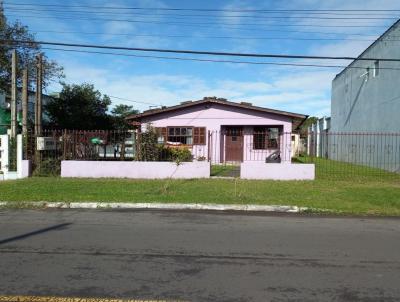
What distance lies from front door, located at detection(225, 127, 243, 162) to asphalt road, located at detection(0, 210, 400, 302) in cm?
1799

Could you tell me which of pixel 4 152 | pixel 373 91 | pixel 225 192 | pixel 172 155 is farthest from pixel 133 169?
pixel 373 91

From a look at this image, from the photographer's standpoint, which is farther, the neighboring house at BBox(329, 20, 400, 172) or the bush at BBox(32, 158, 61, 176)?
the neighboring house at BBox(329, 20, 400, 172)

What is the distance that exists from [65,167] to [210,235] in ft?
38.0

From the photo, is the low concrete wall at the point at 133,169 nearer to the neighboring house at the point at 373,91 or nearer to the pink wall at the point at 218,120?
the pink wall at the point at 218,120

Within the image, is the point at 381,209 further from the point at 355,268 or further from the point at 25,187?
the point at 25,187

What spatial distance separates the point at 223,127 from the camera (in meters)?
28.5

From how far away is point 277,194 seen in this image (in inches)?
544

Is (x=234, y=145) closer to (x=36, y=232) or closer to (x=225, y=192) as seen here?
(x=225, y=192)

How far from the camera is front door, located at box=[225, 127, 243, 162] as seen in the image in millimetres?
28188

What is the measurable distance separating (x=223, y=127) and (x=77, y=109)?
1259 cm

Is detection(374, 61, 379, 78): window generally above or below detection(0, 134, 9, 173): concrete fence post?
above

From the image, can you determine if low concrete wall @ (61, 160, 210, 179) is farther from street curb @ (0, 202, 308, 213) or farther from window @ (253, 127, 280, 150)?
window @ (253, 127, 280, 150)

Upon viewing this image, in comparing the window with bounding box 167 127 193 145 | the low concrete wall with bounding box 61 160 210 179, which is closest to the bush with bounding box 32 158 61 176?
the low concrete wall with bounding box 61 160 210 179

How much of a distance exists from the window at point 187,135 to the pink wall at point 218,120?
0.83 feet
